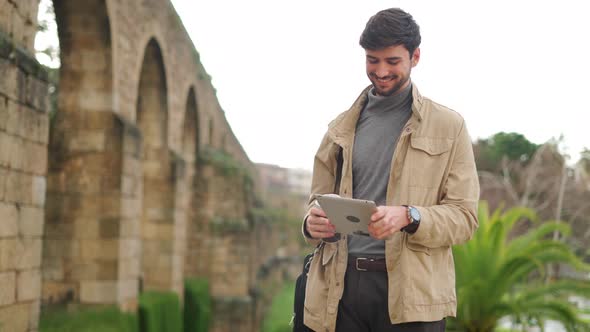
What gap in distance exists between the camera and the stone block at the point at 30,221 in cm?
537

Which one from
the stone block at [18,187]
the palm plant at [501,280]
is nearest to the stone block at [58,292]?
the stone block at [18,187]

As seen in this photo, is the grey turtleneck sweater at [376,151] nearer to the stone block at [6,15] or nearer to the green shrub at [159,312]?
the stone block at [6,15]

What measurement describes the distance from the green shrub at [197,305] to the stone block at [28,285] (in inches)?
431

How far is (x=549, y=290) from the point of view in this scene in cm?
907

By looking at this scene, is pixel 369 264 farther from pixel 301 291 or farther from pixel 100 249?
pixel 100 249

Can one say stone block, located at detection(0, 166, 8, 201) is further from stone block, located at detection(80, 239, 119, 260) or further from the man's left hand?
the man's left hand

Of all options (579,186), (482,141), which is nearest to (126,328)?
(579,186)

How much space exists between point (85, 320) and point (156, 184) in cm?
499

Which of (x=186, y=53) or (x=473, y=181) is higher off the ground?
(x=186, y=53)

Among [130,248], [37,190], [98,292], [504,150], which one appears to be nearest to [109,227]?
[130,248]

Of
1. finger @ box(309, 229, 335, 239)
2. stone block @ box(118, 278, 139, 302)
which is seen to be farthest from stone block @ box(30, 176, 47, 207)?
finger @ box(309, 229, 335, 239)

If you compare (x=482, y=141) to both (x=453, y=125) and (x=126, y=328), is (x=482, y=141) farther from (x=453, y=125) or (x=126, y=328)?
(x=453, y=125)

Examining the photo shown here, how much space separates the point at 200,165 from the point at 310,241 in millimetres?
14976

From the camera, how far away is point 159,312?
12094mm
